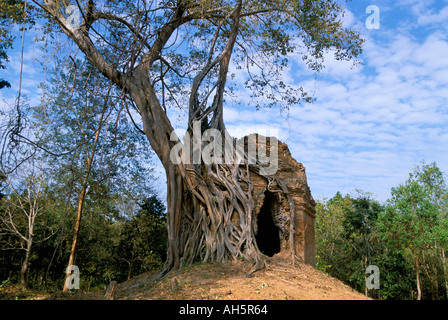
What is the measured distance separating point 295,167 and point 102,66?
18.2ft

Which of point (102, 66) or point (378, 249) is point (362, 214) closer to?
point (378, 249)

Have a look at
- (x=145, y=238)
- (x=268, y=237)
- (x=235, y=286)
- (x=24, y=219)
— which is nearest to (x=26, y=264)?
(x=24, y=219)

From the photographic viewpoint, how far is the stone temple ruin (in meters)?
8.73

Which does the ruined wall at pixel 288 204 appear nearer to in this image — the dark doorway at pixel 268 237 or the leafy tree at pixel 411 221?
the dark doorway at pixel 268 237

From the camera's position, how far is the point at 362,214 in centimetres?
1638

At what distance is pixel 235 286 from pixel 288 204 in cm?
378

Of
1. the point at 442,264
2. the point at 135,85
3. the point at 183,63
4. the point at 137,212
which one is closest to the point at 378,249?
the point at 442,264

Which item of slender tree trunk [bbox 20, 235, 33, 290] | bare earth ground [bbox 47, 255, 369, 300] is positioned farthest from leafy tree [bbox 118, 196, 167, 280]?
bare earth ground [bbox 47, 255, 369, 300]

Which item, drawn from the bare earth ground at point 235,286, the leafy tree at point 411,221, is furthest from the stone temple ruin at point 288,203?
the leafy tree at point 411,221

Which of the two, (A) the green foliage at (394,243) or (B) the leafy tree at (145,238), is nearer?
(B) the leafy tree at (145,238)

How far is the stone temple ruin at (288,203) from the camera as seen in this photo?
873 centimetres

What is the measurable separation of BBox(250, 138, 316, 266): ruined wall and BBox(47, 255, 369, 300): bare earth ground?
1766 mm

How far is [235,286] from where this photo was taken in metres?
5.54

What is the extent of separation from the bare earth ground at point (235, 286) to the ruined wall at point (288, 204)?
1766 mm
